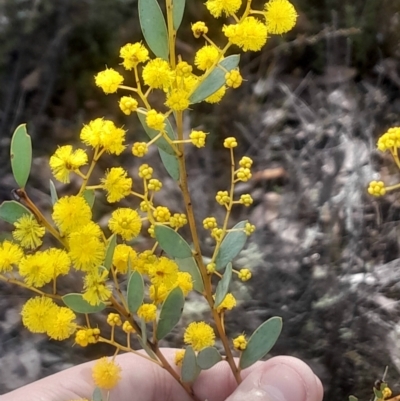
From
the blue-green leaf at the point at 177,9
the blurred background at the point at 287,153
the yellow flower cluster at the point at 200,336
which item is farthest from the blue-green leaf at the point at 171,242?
the blurred background at the point at 287,153

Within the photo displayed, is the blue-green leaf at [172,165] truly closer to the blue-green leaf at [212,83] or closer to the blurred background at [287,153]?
the blue-green leaf at [212,83]

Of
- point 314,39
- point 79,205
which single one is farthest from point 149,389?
point 314,39

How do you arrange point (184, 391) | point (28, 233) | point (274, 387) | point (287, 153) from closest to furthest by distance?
point (28, 233), point (274, 387), point (184, 391), point (287, 153)

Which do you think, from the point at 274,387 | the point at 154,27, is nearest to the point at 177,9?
the point at 154,27

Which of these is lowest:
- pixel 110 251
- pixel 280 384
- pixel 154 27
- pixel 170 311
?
pixel 280 384

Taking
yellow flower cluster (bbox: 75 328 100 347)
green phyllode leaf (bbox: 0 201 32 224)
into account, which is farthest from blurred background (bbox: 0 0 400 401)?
green phyllode leaf (bbox: 0 201 32 224)

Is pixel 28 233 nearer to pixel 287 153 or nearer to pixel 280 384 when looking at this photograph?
pixel 280 384

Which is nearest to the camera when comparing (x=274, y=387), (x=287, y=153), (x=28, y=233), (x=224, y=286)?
(x=28, y=233)
